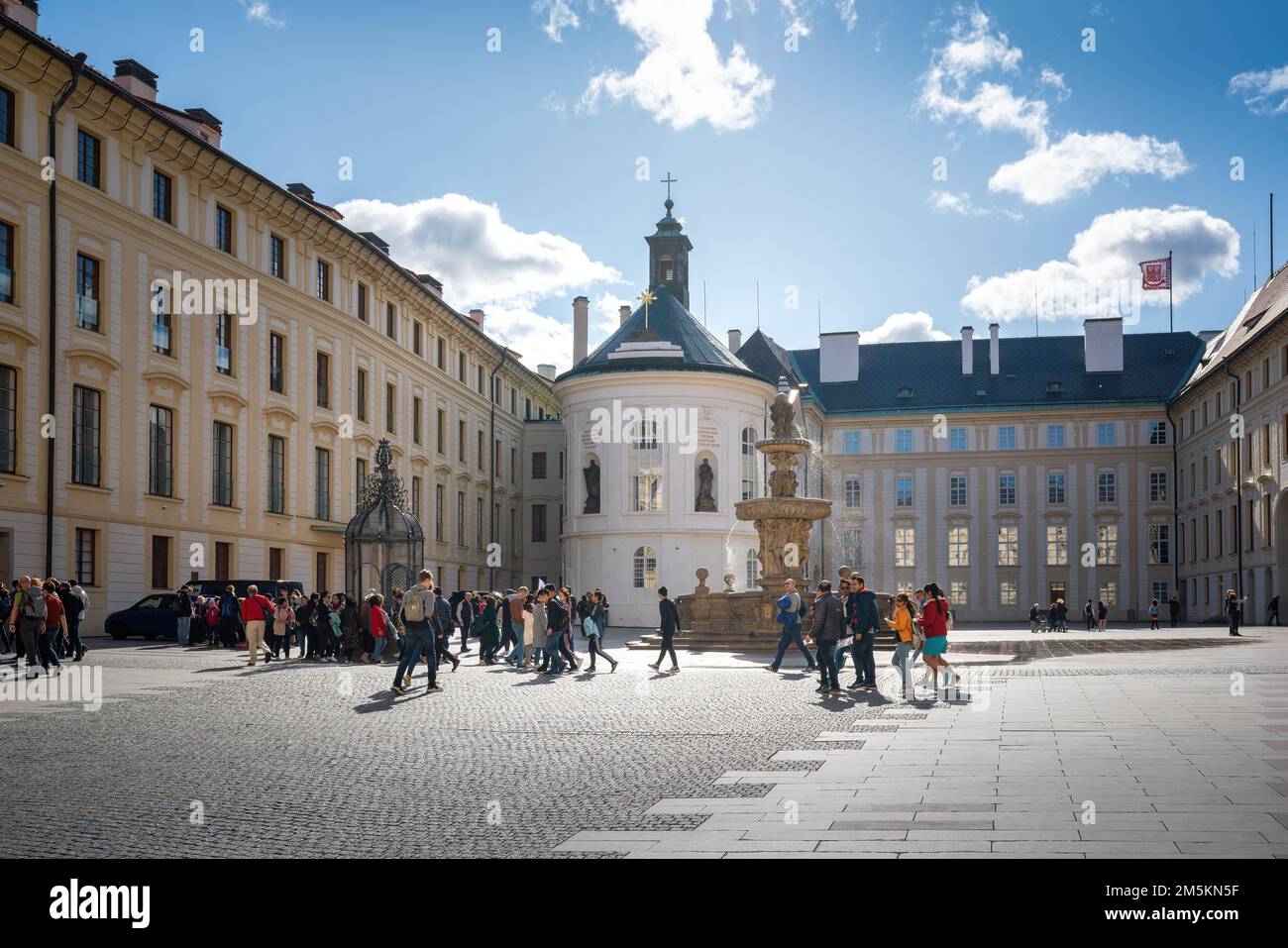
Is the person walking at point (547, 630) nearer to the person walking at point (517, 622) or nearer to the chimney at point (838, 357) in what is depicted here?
the person walking at point (517, 622)

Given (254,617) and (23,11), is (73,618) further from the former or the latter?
(23,11)

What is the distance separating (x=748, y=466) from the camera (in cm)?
6081

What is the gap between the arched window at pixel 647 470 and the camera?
5884 centimetres

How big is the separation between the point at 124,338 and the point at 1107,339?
62575 mm

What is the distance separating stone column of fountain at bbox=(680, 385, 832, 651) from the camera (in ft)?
111

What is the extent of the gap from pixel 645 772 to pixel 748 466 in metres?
49.7

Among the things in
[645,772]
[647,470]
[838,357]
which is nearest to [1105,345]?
[838,357]

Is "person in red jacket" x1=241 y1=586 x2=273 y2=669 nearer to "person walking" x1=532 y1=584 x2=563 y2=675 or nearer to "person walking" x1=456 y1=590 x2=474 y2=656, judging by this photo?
"person walking" x1=532 y1=584 x2=563 y2=675

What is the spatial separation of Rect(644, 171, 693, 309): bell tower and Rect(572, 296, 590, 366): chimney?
379cm

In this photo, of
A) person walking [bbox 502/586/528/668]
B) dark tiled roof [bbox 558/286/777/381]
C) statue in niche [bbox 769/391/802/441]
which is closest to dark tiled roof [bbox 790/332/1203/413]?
dark tiled roof [bbox 558/286/777/381]

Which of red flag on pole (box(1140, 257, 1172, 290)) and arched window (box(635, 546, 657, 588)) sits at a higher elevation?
red flag on pole (box(1140, 257, 1172, 290))
